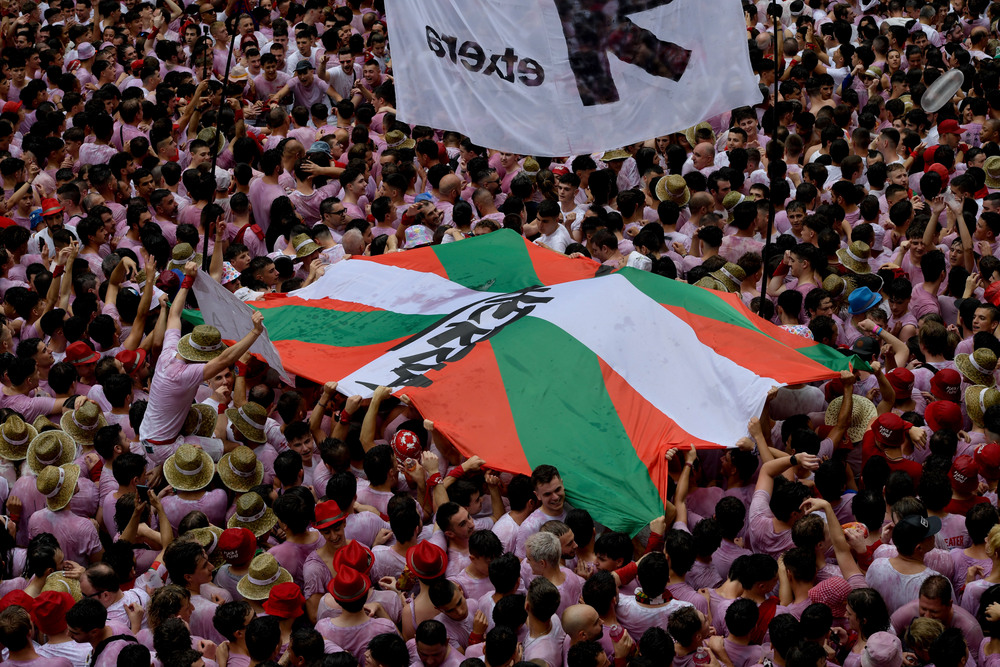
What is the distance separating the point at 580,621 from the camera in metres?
5.57

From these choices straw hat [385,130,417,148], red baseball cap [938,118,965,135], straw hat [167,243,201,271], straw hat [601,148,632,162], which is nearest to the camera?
straw hat [167,243,201,271]

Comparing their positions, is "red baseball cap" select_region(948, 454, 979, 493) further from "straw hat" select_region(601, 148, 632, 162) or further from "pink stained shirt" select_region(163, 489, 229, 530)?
"straw hat" select_region(601, 148, 632, 162)

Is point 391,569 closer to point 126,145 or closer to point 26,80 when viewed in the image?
point 126,145

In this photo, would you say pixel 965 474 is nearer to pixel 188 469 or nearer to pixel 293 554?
pixel 293 554

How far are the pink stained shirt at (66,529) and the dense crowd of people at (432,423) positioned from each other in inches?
0.6

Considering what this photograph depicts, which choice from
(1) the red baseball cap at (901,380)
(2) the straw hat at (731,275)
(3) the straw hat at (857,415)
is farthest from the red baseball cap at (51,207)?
(1) the red baseball cap at (901,380)

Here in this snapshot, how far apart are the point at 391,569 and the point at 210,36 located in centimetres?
1012

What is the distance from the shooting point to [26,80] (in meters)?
13.5

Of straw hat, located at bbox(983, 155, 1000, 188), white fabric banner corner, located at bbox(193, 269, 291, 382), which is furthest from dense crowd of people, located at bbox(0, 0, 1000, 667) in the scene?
straw hat, located at bbox(983, 155, 1000, 188)

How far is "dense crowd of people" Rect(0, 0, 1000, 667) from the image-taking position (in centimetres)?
582

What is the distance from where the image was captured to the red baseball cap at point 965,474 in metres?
6.57

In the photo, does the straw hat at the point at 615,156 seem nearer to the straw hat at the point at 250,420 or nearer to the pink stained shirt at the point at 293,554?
the straw hat at the point at 250,420

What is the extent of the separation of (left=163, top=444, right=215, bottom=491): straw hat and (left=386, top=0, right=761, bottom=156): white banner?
2499mm

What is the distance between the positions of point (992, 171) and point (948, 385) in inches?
127
